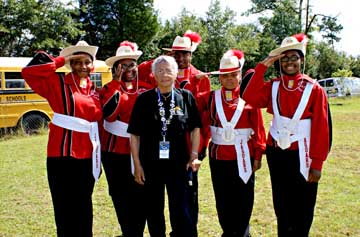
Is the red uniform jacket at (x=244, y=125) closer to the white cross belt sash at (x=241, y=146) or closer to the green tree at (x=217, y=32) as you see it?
the white cross belt sash at (x=241, y=146)

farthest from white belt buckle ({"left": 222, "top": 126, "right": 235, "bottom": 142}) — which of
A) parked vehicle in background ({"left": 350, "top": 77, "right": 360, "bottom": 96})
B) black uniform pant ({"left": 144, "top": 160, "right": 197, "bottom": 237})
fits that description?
parked vehicle in background ({"left": 350, "top": 77, "right": 360, "bottom": 96})

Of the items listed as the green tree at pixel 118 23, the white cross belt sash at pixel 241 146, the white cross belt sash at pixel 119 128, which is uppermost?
the green tree at pixel 118 23

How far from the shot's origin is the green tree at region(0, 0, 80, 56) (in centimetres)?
1950

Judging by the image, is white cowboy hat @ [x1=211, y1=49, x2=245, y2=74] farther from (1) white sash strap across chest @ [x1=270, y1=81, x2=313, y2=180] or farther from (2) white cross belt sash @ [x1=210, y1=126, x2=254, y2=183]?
(1) white sash strap across chest @ [x1=270, y1=81, x2=313, y2=180]

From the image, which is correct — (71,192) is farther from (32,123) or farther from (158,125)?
(32,123)

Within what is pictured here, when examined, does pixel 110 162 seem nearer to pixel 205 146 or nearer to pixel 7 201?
pixel 205 146

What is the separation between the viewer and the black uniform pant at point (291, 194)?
342 cm

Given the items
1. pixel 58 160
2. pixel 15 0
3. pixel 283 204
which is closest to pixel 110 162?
pixel 58 160

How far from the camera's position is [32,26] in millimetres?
20203

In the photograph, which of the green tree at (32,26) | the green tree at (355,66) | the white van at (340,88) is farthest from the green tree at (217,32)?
the green tree at (355,66)

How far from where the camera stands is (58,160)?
3.51 m

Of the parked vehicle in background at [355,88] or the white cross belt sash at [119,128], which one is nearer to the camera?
the white cross belt sash at [119,128]

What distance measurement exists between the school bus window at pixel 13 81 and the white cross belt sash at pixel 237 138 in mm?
10022

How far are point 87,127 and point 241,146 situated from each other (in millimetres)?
1423
